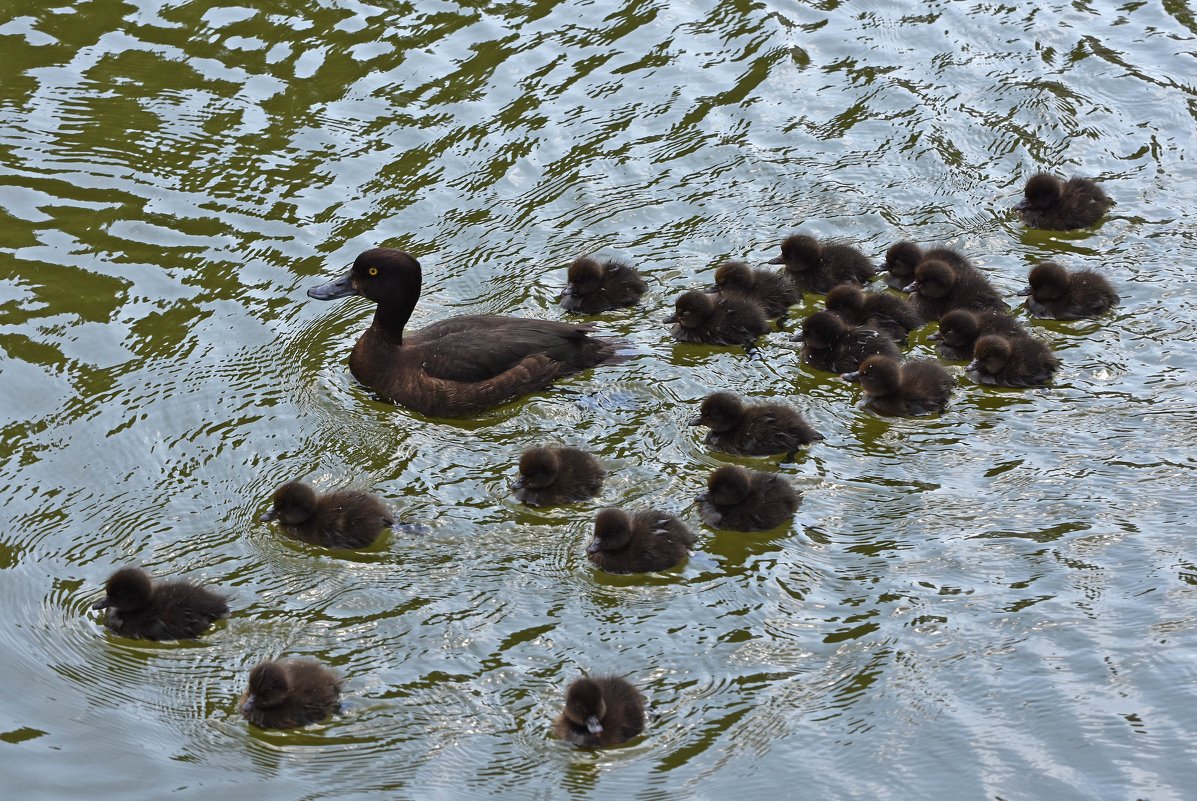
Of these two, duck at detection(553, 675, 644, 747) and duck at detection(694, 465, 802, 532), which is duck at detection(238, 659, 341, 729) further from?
duck at detection(694, 465, 802, 532)

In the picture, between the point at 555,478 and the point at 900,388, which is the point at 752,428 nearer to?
the point at 900,388

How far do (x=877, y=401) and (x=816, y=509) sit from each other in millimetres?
893

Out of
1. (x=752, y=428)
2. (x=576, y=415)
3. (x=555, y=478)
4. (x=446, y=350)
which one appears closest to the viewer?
(x=555, y=478)

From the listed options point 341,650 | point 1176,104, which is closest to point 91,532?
point 341,650

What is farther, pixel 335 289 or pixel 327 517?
pixel 335 289

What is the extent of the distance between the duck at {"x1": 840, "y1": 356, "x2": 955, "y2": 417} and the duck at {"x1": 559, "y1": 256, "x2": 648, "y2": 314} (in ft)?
4.59

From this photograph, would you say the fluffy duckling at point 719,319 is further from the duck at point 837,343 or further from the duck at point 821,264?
the duck at point 821,264

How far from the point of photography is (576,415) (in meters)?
7.02

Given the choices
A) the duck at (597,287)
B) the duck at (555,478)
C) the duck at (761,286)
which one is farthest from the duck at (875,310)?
the duck at (555,478)

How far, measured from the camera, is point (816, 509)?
6250 mm

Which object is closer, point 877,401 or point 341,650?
point 341,650

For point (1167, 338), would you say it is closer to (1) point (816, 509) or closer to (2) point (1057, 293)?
(2) point (1057, 293)

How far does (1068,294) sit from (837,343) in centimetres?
126

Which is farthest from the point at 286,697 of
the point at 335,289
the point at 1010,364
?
the point at 1010,364
